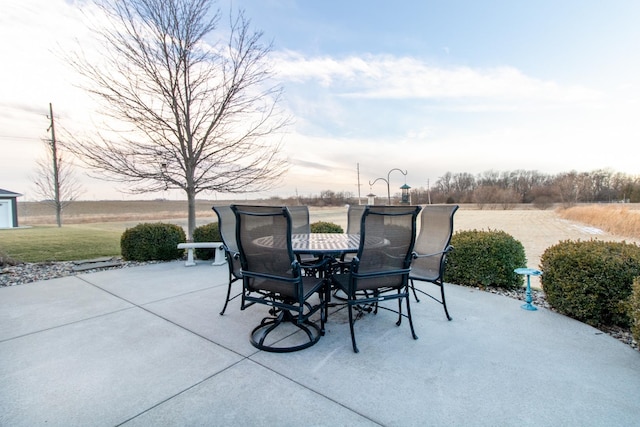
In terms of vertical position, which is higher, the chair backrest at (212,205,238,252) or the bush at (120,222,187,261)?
the chair backrest at (212,205,238,252)

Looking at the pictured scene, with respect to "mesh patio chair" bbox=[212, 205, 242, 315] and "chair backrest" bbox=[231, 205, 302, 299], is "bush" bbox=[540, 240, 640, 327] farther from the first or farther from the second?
"mesh patio chair" bbox=[212, 205, 242, 315]

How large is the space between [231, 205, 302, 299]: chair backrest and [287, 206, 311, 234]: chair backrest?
6.27 ft

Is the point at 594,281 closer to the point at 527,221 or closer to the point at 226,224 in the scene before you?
the point at 226,224

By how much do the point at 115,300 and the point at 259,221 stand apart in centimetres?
261

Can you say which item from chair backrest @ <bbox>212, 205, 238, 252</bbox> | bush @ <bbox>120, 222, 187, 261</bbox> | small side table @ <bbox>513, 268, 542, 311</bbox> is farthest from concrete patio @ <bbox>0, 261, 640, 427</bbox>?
bush @ <bbox>120, 222, 187, 261</bbox>

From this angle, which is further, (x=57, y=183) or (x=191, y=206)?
(x=57, y=183)

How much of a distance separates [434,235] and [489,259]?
112 centimetres

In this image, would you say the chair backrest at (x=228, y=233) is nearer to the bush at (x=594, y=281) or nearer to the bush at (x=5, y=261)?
the bush at (x=594, y=281)

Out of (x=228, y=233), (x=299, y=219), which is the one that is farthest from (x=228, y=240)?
(x=299, y=219)

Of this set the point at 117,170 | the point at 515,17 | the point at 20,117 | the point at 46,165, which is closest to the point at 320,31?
the point at 515,17

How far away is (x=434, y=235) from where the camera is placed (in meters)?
3.12

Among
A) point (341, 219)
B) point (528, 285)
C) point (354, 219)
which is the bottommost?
point (341, 219)

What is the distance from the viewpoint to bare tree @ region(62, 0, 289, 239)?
18.2ft

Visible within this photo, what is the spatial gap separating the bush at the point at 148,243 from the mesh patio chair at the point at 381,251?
187 inches
